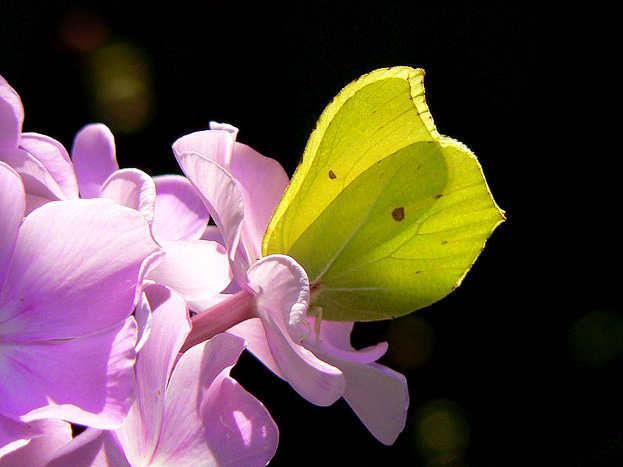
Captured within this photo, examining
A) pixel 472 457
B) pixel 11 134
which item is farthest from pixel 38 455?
pixel 472 457

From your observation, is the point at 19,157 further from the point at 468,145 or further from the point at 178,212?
the point at 468,145

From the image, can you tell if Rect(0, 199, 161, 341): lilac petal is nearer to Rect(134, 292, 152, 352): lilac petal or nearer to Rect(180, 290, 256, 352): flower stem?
Rect(134, 292, 152, 352): lilac petal

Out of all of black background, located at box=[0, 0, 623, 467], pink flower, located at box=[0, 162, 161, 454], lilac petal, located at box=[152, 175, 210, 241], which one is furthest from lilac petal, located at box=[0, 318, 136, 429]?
black background, located at box=[0, 0, 623, 467]

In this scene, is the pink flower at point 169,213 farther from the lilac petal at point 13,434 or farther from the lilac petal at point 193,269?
the lilac petal at point 13,434

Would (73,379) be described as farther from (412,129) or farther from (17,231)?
(412,129)

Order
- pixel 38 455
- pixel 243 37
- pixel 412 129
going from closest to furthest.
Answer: pixel 38 455 → pixel 412 129 → pixel 243 37

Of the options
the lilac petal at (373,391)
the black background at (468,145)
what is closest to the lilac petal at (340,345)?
the lilac petal at (373,391)

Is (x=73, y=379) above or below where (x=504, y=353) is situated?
above
